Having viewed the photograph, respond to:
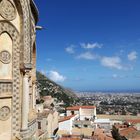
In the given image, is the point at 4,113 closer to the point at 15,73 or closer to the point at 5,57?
the point at 15,73

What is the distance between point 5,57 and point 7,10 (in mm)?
1513

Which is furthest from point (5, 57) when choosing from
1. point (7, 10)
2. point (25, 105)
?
point (25, 105)

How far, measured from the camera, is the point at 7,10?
8.66 meters

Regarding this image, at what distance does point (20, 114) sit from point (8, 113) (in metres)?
0.46

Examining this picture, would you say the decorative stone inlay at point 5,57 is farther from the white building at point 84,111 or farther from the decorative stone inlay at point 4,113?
the white building at point 84,111

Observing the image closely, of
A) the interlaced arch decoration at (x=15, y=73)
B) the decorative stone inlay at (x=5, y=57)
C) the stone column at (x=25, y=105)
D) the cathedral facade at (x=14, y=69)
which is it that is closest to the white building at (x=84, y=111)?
the cathedral facade at (x=14, y=69)

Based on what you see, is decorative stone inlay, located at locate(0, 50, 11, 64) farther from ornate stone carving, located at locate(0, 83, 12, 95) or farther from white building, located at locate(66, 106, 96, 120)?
white building, located at locate(66, 106, 96, 120)

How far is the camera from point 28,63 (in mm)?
9141

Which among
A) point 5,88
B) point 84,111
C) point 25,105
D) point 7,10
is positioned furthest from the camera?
point 84,111

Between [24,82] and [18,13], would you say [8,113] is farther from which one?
[18,13]

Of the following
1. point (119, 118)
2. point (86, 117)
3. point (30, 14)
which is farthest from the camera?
point (119, 118)

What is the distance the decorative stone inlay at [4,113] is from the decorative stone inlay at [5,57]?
1448 mm

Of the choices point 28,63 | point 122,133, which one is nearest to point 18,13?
point 28,63

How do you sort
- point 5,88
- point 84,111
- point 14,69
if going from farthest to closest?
point 84,111 → point 14,69 → point 5,88
